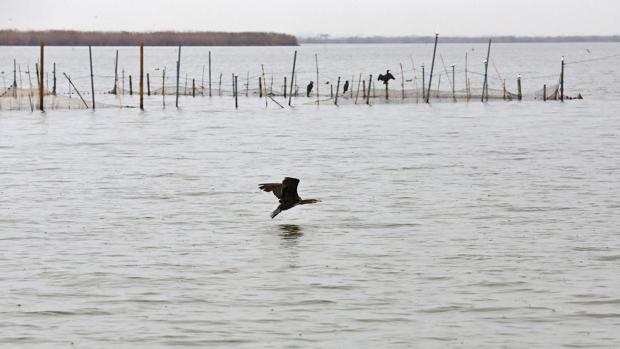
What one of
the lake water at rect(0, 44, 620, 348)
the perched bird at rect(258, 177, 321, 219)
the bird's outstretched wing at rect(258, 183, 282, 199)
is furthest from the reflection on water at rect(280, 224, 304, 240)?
the bird's outstretched wing at rect(258, 183, 282, 199)

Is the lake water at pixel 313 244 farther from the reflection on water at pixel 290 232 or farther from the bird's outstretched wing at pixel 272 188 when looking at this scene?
the bird's outstretched wing at pixel 272 188

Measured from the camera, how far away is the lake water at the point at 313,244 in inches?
397

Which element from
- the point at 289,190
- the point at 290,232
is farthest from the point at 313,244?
the point at 290,232

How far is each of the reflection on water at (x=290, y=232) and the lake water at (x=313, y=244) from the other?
26 mm

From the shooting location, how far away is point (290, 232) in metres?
15.2

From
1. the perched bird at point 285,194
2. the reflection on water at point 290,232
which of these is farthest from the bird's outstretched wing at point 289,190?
the reflection on water at point 290,232

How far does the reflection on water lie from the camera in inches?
585

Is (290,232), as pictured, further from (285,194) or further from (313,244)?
(313,244)

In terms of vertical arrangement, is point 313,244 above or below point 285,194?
below

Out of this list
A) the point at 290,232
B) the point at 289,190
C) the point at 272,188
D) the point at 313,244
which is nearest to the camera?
the point at 313,244

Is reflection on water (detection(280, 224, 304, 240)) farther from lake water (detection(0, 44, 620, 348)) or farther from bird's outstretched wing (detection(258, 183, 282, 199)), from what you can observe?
bird's outstretched wing (detection(258, 183, 282, 199))

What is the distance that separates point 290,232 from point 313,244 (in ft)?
3.15

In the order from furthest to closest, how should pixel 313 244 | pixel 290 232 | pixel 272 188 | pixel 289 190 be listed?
pixel 290 232
pixel 289 190
pixel 272 188
pixel 313 244

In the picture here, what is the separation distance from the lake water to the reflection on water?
0.03 meters
